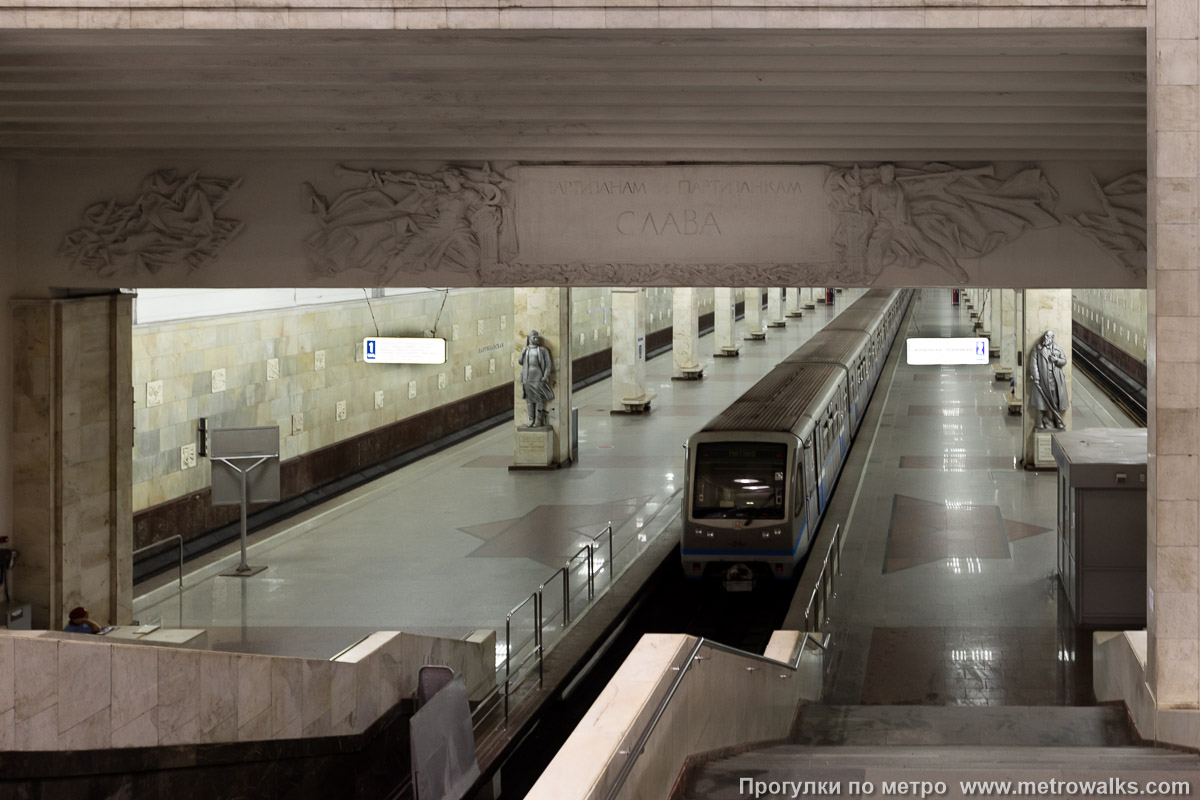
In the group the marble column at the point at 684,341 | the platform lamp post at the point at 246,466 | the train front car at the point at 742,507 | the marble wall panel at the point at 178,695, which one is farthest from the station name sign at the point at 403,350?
the marble column at the point at 684,341

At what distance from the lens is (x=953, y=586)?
14.8m

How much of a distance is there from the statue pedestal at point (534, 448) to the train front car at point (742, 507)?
720 cm

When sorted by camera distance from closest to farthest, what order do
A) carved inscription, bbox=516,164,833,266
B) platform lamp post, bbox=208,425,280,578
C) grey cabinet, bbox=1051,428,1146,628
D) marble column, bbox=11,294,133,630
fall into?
1. carved inscription, bbox=516,164,833,266
2. marble column, bbox=11,294,133,630
3. grey cabinet, bbox=1051,428,1146,628
4. platform lamp post, bbox=208,425,280,578

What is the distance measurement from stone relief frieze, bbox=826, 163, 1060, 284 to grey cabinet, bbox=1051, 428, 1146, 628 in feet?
9.08

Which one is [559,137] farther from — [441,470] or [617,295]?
[617,295]

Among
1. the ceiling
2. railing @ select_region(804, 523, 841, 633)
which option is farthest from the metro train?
the ceiling

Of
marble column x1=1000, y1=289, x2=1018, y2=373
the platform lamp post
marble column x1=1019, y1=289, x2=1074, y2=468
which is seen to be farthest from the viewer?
marble column x1=1000, y1=289, x2=1018, y2=373

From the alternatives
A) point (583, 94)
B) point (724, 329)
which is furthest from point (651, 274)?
point (724, 329)

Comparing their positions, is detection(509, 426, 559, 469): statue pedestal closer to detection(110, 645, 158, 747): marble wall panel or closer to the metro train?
the metro train

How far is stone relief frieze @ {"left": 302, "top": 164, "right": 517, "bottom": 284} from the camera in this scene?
38.3 ft

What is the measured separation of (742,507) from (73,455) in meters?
7.33

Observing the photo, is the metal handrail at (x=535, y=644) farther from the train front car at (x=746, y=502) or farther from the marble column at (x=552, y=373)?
the marble column at (x=552, y=373)

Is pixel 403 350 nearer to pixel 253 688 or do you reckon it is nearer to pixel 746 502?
pixel 746 502

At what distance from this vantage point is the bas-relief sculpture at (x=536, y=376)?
73.4 ft
